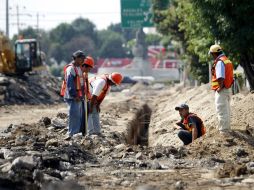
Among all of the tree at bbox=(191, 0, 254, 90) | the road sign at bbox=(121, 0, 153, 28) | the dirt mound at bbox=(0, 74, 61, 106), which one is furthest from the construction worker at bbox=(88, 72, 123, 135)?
the road sign at bbox=(121, 0, 153, 28)

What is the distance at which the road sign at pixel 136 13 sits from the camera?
143 ft

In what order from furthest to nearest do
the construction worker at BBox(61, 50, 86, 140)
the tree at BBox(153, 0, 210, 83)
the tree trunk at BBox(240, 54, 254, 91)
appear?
1. the tree at BBox(153, 0, 210, 83)
2. the tree trunk at BBox(240, 54, 254, 91)
3. the construction worker at BBox(61, 50, 86, 140)

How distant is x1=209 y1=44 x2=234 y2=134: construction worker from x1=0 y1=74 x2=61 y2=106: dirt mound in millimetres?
20845

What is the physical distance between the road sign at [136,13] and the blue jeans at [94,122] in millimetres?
29522

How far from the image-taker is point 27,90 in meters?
36.8

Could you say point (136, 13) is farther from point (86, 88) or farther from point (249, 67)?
point (86, 88)

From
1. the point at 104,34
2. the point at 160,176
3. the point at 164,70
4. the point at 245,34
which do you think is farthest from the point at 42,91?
the point at 104,34

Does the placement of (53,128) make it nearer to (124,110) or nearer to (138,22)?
(124,110)

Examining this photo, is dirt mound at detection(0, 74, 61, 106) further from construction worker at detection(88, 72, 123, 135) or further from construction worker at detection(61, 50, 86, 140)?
construction worker at detection(61, 50, 86, 140)

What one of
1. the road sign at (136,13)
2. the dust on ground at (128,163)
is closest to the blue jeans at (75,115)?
the dust on ground at (128,163)

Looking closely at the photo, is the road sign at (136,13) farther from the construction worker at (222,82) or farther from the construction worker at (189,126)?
the construction worker at (222,82)

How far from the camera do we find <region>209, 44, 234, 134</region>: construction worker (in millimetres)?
12234

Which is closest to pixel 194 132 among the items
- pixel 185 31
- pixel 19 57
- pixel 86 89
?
pixel 86 89

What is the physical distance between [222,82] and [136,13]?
32.1 metres
